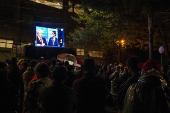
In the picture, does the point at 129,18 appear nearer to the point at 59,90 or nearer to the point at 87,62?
A: the point at 87,62

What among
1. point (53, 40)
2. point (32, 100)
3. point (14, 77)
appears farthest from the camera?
point (53, 40)

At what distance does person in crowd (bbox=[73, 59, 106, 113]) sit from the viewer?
9.45 ft

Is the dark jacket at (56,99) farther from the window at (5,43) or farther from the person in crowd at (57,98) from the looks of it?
the window at (5,43)

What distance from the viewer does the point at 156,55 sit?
33812 millimetres

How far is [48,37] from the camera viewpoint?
22266 mm

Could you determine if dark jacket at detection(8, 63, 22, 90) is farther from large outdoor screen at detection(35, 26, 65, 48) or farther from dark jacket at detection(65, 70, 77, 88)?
large outdoor screen at detection(35, 26, 65, 48)

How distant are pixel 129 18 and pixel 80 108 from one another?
10.6 metres

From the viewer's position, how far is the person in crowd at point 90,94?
2881 millimetres

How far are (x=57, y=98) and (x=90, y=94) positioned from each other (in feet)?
2.29

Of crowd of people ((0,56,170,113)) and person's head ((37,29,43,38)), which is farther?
person's head ((37,29,43,38))

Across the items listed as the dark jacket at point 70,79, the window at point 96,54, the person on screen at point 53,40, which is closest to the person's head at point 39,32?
the person on screen at point 53,40

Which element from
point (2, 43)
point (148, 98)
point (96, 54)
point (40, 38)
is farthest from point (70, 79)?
point (96, 54)

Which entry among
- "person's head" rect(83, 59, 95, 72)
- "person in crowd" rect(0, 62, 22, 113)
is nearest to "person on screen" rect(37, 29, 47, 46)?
"person in crowd" rect(0, 62, 22, 113)

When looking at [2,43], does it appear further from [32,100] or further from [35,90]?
[32,100]
